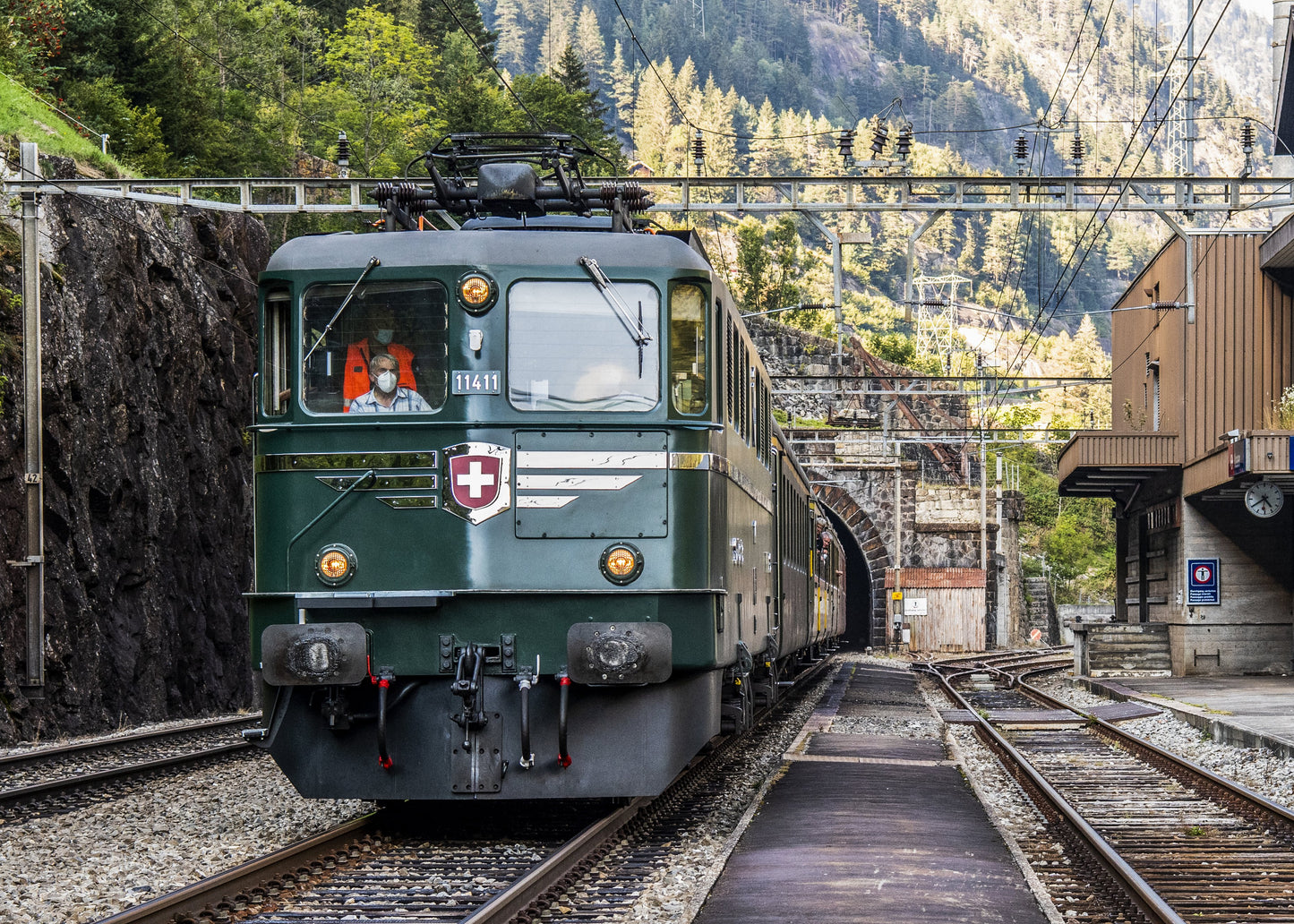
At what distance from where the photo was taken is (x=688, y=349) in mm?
8672

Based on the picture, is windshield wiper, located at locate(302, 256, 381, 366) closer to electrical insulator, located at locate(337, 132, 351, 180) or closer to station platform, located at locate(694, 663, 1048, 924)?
station platform, located at locate(694, 663, 1048, 924)

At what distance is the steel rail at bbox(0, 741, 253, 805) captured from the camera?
34.5ft

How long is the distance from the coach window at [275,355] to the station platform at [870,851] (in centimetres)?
358

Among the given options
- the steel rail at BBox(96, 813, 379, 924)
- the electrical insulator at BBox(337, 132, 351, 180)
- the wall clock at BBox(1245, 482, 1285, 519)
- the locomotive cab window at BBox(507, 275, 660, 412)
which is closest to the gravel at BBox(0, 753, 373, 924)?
the steel rail at BBox(96, 813, 379, 924)

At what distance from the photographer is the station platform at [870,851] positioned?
22.6 ft

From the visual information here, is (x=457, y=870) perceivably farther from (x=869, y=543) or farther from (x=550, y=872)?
(x=869, y=543)

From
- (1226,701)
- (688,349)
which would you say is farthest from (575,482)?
(1226,701)

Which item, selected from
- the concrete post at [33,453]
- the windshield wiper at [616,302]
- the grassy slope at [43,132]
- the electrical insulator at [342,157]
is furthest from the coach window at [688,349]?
the grassy slope at [43,132]

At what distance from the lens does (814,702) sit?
2189 centimetres

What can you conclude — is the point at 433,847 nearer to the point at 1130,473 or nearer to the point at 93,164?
the point at 93,164

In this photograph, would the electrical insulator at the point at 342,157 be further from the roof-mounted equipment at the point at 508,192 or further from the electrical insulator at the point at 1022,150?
the roof-mounted equipment at the point at 508,192

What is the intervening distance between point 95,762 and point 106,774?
194cm

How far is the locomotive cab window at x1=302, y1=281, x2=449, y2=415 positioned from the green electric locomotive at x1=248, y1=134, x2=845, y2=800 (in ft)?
0.04

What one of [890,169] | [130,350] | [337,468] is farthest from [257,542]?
[890,169]
